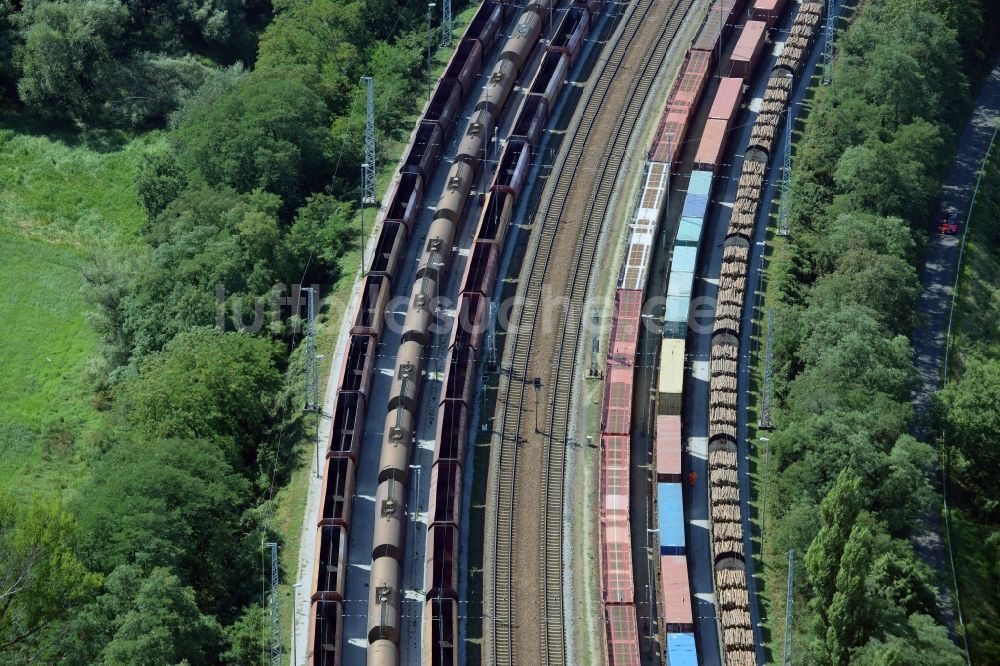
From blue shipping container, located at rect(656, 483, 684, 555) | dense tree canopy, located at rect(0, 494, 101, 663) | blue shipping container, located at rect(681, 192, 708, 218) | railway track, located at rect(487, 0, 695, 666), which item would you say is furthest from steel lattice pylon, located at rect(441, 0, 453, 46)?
dense tree canopy, located at rect(0, 494, 101, 663)

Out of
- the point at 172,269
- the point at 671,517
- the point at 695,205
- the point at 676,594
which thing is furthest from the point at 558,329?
the point at 172,269

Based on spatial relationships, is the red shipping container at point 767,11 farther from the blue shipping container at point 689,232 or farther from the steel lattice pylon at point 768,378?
the steel lattice pylon at point 768,378

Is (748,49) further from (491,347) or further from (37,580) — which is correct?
(37,580)

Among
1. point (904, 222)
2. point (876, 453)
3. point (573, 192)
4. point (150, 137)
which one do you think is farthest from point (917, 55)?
point (150, 137)

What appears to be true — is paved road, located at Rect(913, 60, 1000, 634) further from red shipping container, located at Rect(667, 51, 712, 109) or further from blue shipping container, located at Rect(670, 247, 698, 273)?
red shipping container, located at Rect(667, 51, 712, 109)

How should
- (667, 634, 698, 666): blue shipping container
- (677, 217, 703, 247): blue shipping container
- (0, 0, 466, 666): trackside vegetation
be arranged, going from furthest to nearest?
(677, 217, 703, 247): blue shipping container < (667, 634, 698, 666): blue shipping container < (0, 0, 466, 666): trackside vegetation

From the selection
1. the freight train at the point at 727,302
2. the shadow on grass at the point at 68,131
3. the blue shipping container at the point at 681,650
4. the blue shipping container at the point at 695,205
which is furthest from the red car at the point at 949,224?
the shadow on grass at the point at 68,131

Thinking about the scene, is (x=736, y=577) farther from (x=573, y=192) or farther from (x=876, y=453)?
(x=573, y=192)
